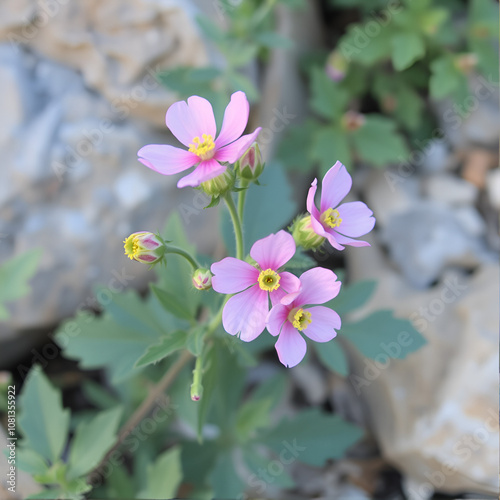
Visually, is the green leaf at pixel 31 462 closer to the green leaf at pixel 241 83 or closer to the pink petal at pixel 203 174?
the pink petal at pixel 203 174

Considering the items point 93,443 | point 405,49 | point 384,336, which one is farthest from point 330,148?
point 93,443

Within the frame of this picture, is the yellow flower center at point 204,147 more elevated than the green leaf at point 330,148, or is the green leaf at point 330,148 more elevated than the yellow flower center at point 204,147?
the yellow flower center at point 204,147

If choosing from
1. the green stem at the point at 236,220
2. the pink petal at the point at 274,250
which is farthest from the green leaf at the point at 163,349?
the pink petal at the point at 274,250

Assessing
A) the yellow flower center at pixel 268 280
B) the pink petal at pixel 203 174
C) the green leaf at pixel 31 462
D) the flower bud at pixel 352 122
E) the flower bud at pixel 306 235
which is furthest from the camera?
the flower bud at pixel 352 122

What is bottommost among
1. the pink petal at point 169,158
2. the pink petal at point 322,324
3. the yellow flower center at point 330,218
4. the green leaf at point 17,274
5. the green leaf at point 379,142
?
the green leaf at point 17,274

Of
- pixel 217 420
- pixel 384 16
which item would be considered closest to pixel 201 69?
pixel 384 16

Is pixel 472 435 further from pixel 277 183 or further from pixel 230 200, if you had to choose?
pixel 230 200

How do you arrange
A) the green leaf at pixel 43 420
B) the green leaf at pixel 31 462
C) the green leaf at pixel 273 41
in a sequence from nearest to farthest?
the green leaf at pixel 31 462 < the green leaf at pixel 43 420 < the green leaf at pixel 273 41

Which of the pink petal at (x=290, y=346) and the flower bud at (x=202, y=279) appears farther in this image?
the flower bud at (x=202, y=279)
